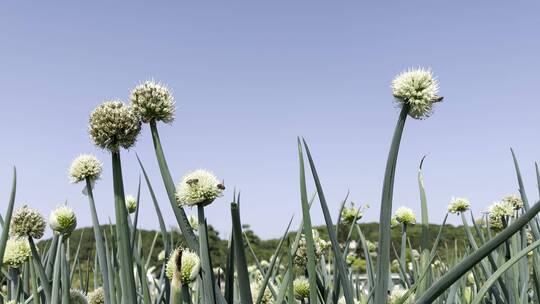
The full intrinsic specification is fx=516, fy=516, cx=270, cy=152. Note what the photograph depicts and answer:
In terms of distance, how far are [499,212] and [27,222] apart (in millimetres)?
2097

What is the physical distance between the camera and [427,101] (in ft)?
3.04

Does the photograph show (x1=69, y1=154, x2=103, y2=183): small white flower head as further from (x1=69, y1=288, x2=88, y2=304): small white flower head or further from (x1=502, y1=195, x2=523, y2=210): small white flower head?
(x1=502, y1=195, x2=523, y2=210): small white flower head

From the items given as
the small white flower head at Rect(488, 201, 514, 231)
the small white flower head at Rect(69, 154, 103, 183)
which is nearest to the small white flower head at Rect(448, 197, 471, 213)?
the small white flower head at Rect(488, 201, 514, 231)

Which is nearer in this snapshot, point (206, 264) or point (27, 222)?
point (206, 264)

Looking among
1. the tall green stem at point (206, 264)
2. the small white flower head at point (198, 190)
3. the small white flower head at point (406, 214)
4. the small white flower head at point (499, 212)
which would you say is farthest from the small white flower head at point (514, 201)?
the tall green stem at point (206, 264)

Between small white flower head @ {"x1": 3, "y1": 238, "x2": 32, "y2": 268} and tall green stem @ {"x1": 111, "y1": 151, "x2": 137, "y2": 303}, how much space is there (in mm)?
1082

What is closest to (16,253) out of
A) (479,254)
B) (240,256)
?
(240,256)

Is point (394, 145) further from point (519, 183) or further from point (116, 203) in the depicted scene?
point (519, 183)

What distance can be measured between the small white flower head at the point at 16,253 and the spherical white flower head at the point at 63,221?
36 cm

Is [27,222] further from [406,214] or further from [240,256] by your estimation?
[406,214]

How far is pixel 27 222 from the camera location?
156cm

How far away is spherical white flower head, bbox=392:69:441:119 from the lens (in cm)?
91

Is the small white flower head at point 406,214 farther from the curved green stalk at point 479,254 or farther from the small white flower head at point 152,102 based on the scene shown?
the curved green stalk at point 479,254

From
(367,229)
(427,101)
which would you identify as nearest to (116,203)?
(427,101)
